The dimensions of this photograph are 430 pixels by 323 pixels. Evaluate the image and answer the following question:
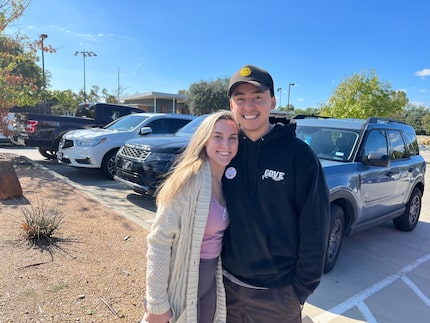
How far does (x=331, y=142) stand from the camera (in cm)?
438

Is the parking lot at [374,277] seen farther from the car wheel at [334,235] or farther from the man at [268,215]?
the man at [268,215]

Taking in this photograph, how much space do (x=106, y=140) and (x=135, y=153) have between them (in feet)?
7.34

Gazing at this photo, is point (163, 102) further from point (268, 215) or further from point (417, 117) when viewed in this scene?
point (417, 117)

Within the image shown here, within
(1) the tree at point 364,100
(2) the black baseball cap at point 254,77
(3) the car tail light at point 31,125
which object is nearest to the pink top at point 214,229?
(2) the black baseball cap at point 254,77

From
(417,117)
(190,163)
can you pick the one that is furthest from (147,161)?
(417,117)

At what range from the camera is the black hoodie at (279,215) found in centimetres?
162

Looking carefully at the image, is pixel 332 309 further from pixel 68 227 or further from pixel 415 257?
pixel 68 227

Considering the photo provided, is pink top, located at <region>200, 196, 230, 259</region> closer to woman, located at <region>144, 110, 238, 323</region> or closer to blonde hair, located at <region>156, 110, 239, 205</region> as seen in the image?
woman, located at <region>144, 110, 238, 323</region>

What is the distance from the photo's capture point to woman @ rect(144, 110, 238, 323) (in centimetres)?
156

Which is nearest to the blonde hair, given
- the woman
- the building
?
the woman

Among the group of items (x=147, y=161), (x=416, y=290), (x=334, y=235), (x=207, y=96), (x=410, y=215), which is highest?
(x=207, y=96)

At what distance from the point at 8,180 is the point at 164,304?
509cm

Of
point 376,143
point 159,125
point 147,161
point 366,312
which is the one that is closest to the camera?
point 366,312

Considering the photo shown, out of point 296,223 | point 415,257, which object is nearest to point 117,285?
point 296,223
